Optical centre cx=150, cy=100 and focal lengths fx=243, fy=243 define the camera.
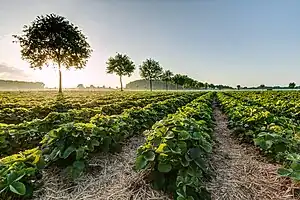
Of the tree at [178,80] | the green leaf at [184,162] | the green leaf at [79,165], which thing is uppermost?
the tree at [178,80]

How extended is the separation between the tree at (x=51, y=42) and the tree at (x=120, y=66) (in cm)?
2917

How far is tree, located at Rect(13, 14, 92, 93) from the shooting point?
3209 cm

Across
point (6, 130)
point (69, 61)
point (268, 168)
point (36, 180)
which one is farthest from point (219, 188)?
point (69, 61)

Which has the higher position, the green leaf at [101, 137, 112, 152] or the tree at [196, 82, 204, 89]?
the tree at [196, 82, 204, 89]

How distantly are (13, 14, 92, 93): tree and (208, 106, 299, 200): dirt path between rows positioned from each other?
102 feet

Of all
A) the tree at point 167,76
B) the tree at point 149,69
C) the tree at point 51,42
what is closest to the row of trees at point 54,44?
the tree at point 51,42

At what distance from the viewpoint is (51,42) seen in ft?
105

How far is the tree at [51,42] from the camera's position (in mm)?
32094

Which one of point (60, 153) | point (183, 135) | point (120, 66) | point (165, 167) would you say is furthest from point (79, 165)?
point (120, 66)

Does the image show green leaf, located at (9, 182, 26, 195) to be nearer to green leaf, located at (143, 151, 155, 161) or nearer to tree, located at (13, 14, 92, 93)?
green leaf, located at (143, 151, 155, 161)

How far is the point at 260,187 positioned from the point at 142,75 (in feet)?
244

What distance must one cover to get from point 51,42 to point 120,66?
104 ft

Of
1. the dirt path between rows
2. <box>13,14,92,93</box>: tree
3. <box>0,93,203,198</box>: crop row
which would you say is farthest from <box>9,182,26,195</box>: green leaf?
<box>13,14,92,93</box>: tree

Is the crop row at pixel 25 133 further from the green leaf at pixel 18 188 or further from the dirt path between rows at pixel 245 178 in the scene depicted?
the dirt path between rows at pixel 245 178
